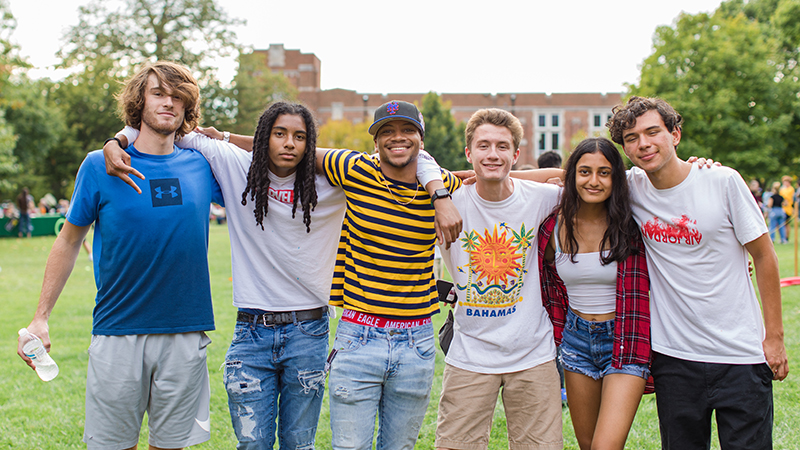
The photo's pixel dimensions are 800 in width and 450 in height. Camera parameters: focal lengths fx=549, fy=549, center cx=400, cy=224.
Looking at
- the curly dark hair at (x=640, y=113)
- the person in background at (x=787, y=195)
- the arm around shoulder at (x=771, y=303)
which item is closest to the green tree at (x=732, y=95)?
the person in background at (x=787, y=195)

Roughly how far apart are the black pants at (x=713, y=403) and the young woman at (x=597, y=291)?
15 cm

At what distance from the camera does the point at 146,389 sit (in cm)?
297

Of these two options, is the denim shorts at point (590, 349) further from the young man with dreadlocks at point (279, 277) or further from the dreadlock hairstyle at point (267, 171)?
the dreadlock hairstyle at point (267, 171)

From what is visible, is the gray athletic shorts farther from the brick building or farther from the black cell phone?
the brick building

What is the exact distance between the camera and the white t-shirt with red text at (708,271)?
9.66ft

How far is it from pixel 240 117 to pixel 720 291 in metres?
38.0

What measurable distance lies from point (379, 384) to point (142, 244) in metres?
1.44

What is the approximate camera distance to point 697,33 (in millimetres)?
29641

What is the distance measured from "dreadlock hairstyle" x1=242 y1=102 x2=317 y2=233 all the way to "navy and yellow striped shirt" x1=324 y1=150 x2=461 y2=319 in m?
0.18

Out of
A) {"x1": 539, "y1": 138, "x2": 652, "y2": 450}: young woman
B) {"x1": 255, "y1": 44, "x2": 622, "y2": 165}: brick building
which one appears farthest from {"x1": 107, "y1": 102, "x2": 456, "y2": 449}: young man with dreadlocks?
{"x1": 255, "y1": 44, "x2": 622, "y2": 165}: brick building

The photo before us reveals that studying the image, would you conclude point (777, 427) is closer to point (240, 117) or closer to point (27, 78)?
point (27, 78)

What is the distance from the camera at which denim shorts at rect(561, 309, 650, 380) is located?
3.13 meters

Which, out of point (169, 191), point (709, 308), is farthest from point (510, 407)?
point (169, 191)

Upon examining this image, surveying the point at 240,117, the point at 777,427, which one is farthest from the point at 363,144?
the point at 777,427
